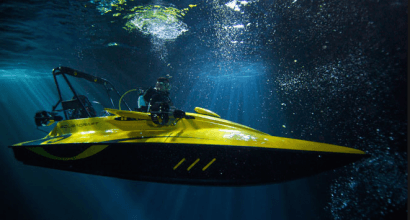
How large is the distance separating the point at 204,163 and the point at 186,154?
0.31m

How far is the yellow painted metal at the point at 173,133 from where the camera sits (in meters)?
2.24

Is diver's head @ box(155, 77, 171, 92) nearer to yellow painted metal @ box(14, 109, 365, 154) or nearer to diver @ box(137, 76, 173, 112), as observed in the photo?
diver @ box(137, 76, 173, 112)

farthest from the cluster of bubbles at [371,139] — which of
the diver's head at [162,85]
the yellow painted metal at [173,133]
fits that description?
the diver's head at [162,85]

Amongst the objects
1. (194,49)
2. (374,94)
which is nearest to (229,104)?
(194,49)

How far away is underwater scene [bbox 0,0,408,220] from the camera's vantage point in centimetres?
242

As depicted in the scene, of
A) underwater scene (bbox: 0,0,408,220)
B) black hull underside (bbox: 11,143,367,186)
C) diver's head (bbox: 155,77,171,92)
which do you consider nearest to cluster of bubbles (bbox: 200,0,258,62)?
underwater scene (bbox: 0,0,408,220)

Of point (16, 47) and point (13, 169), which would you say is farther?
point (13, 169)

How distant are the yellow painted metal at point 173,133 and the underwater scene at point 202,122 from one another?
0.09 ft

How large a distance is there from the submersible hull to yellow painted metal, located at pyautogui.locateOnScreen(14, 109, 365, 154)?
1 centimetres

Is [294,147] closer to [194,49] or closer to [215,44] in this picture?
[215,44]

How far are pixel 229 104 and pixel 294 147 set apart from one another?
60130mm

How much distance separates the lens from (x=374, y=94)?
11.8 ft

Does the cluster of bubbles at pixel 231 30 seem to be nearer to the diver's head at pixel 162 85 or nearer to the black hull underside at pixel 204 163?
the diver's head at pixel 162 85

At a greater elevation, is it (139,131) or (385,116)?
(139,131)
